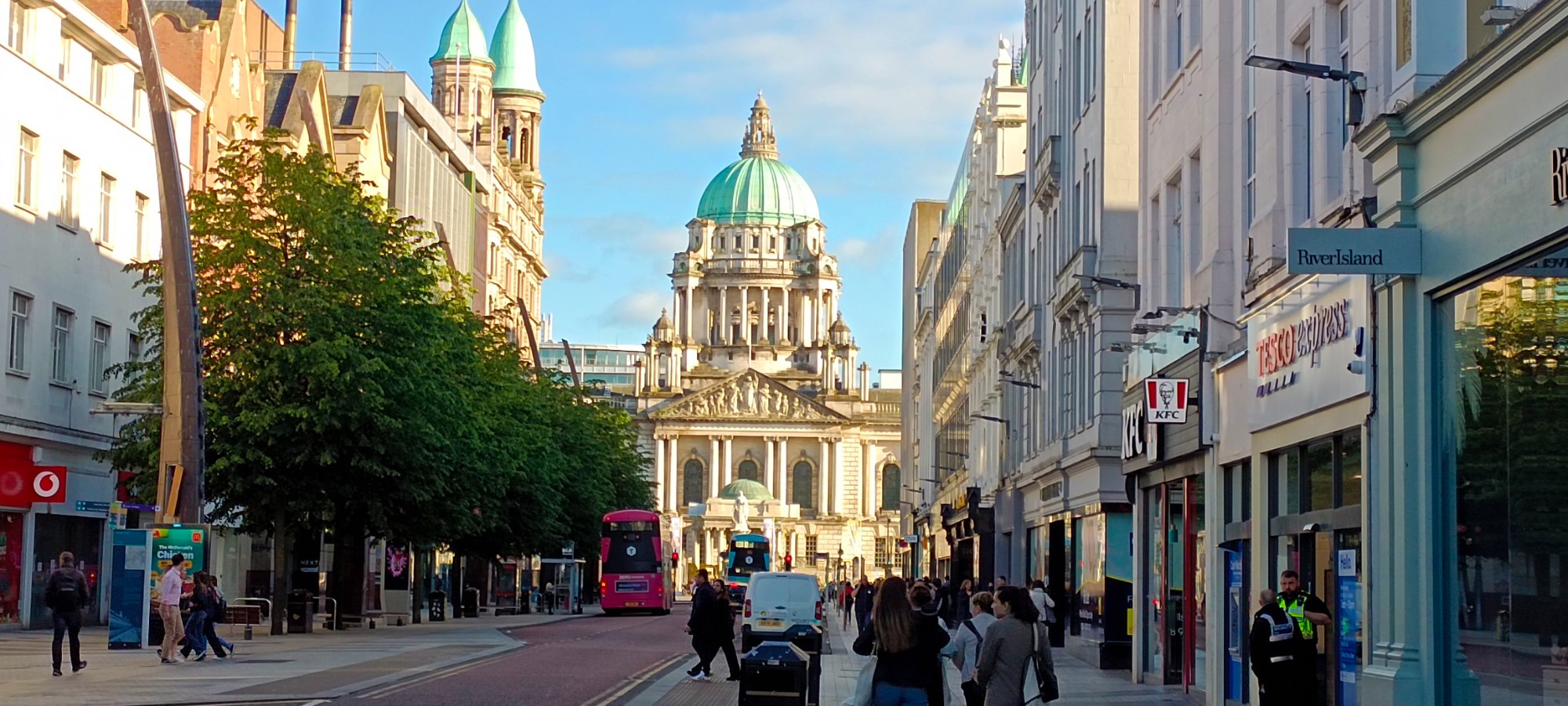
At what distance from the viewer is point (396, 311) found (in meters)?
42.5

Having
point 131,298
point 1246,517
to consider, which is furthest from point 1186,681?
point 131,298

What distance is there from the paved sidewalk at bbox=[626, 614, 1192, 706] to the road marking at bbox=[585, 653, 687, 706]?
237 millimetres

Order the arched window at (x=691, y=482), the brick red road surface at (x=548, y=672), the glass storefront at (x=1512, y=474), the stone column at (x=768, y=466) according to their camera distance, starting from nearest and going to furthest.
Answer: the glass storefront at (x=1512, y=474), the brick red road surface at (x=548, y=672), the arched window at (x=691, y=482), the stone column at (x=768, y=466)

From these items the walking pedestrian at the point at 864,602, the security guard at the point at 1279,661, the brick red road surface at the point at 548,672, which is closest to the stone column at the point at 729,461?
the walking pedestrian at the point at 864,602

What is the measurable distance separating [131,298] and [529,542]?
22498mm

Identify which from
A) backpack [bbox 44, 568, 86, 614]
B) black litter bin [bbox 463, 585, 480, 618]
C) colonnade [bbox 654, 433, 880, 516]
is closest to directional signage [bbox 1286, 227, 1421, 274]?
backpack [bbox 44, 568, 86, 614]

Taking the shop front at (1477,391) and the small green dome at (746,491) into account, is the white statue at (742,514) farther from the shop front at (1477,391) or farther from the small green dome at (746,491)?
the shop front at (1477,391)

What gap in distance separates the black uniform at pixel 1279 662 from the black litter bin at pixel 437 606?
Result: 46.8 meters

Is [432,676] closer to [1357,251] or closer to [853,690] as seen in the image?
[853,690]

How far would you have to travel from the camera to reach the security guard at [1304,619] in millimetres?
16344

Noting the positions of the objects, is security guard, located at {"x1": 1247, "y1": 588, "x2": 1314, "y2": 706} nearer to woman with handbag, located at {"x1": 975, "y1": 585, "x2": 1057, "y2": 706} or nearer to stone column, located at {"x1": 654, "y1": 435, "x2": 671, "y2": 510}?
woman with handbag, located at {"x1": 975, "y1": 585, "x2": 1057, "y2": 706}

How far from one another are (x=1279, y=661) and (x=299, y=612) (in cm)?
3039

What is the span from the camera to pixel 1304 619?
54.7ft

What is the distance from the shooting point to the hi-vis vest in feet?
54.3
